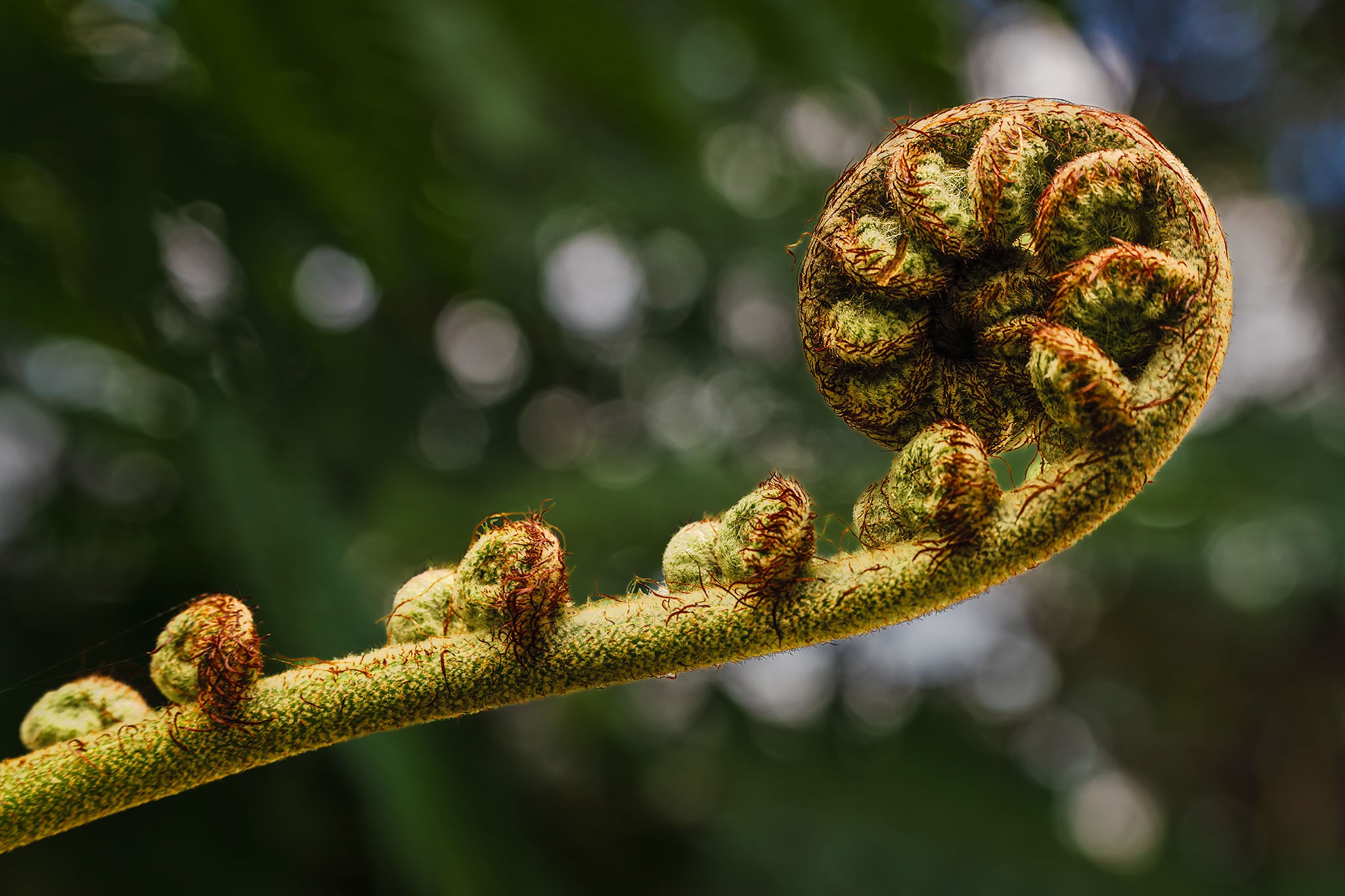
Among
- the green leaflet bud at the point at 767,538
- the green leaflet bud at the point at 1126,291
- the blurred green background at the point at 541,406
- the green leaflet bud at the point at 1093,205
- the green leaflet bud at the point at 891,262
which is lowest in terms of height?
the green leaflet bud at the point at 767,538

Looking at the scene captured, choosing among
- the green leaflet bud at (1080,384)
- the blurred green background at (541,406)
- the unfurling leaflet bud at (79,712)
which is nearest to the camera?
the green leaflet bud at (1080,384)

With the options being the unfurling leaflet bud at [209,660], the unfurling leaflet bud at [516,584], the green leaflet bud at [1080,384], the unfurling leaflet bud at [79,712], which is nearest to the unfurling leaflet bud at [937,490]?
the green leaflet bud at [1080,384]

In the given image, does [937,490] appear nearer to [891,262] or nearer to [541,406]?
[891,262]

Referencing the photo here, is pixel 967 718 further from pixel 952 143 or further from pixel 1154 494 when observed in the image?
pixel 952 143

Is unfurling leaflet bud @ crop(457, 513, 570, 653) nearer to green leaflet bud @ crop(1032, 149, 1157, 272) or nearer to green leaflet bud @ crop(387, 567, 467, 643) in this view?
green leaflet bud @ crop(387, 567, 467, 643)

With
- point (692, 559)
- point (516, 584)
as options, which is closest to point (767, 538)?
point (692, 559)

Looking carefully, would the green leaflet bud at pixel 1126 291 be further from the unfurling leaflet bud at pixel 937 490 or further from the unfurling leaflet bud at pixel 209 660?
the unfurling leaflet bud at pixel 209 660

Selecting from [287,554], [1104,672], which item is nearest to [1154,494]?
[287,554]
